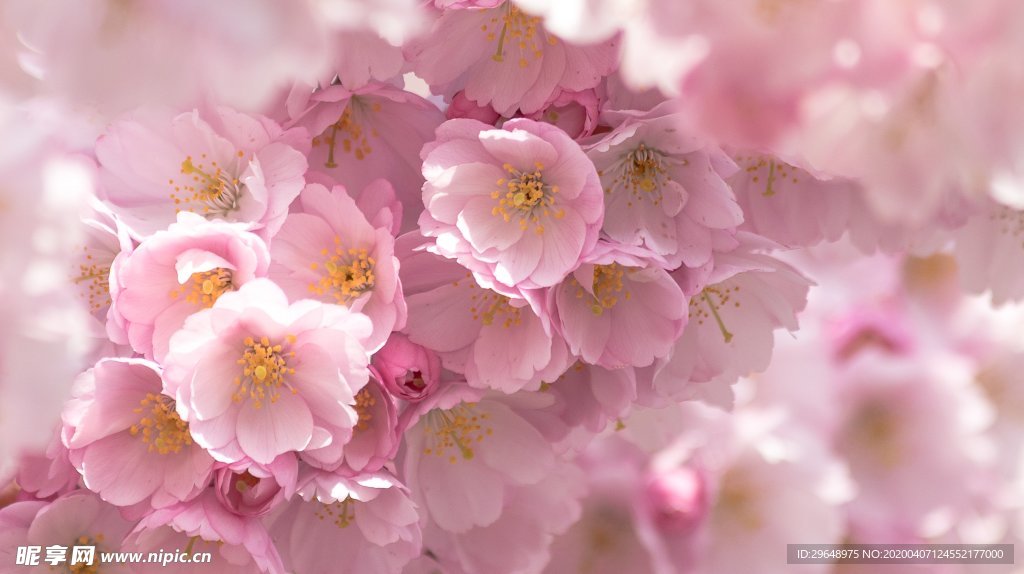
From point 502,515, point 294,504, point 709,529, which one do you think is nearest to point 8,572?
point 294,504

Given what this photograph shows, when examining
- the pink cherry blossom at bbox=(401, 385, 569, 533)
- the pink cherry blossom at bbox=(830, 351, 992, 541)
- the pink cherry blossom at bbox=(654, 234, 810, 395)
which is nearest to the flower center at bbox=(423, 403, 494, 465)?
the pink cherry blossom at bbox=(401, 385, 569, 533)

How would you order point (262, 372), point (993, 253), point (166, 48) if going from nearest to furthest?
point (166, 48) → point (262, 372) → point (993, 253)

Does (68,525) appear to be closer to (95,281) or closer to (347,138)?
(95,281)

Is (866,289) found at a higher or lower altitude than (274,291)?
higher

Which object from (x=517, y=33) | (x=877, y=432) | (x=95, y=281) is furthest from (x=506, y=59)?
(x=877, y=432)

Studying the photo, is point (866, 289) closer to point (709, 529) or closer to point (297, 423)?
point (709, 529)
